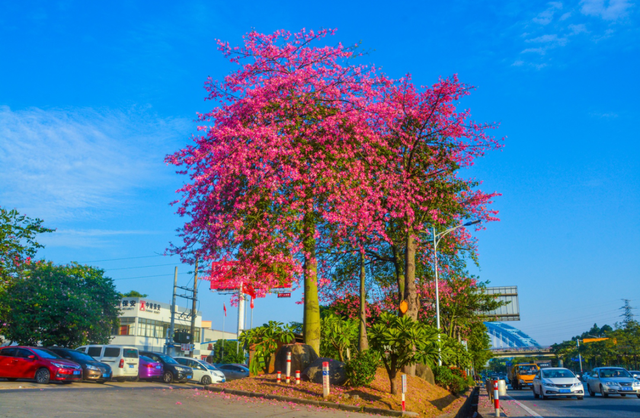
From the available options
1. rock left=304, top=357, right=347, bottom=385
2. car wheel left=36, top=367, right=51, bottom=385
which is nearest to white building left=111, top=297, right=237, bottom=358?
car wheel left=36, top=367, right=51, bottom=385

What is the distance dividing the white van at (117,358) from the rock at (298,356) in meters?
11.5

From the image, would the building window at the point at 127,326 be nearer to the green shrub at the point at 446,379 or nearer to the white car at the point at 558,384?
the green shrub at the point at 446,379

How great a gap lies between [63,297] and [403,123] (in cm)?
3057

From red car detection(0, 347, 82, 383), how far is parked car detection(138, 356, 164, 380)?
731 centimetres

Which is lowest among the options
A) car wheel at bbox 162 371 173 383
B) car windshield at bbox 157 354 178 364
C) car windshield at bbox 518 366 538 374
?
car windshield at bbox 518 366 538 374

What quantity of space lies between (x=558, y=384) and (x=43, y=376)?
21.8 meters

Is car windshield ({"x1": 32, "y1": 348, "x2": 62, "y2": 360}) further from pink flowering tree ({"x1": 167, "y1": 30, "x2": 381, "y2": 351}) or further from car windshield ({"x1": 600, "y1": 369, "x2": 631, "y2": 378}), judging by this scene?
car windshield ({"x1": 600, "y1": 369, "x2": 631, "y2": 378})

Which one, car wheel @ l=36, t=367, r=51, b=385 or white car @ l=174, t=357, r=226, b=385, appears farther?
white car @ l=174, t=357, r=226, b=385

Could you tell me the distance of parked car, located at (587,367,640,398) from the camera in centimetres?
2403

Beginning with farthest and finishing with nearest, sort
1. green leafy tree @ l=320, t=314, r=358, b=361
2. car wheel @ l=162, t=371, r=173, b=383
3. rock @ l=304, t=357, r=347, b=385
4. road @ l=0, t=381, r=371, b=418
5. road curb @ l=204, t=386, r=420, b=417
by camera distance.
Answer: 1. car wheel @ l=162, t=371, r=173, b=383
2. green leafy tree @ l=320, t=314, r=358, b=361
3. rock @ l=304, t=357, r=347, b=385
4. road curb @ l=204, t=386, r=420, b=417
5. road @ l=0, t=381, r=371, b=418

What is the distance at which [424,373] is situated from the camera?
21.2 m

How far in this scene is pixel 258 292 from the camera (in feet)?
53.2

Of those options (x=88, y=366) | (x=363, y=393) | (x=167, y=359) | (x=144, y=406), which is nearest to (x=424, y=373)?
(x=363, y=393)

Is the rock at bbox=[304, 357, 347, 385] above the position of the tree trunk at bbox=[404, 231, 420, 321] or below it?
below
